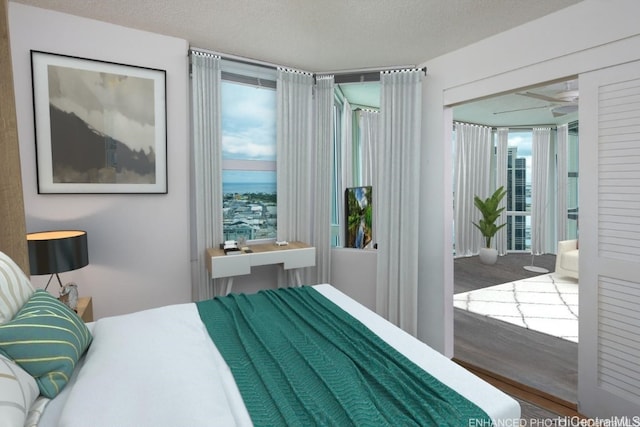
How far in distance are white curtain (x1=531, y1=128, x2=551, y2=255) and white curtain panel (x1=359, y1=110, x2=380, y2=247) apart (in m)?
4.58

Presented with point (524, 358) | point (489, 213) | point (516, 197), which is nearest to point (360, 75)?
point (524, 358)

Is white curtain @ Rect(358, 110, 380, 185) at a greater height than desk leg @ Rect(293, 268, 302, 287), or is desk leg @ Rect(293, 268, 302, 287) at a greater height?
white curtain @ Rect(358, 110, 380, 185)

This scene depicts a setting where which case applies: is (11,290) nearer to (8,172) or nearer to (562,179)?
(8,172)

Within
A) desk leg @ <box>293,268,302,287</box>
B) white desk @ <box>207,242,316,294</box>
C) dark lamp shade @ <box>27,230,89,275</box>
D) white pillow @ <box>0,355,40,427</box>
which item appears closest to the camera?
white pillow @ <box>0,355,40,427</box>

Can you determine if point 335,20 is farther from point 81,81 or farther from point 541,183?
point 541,183

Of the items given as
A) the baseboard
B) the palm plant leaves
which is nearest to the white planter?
the palm plant leaves

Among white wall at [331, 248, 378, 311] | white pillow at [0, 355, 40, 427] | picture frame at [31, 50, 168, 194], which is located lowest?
white wall at [331, 248, 378, 311]

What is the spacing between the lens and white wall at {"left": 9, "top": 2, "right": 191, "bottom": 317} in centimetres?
221

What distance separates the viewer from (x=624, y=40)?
72.5 inches

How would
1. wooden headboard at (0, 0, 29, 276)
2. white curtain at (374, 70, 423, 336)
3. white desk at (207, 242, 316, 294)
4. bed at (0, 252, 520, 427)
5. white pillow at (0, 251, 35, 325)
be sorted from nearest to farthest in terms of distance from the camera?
bed at (0, 252, 520, 427) → white pillow at (0, 251, 35, 325) → wooden headboard at (0, 0, 29, 276) → white desk at (207, 242, 316, 294) → white curtain at (374, 70, 423, 336)

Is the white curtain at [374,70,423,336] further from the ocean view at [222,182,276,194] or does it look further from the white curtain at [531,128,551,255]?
the white curtain at [531,128,551,255]

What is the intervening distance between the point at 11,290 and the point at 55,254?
76 cm

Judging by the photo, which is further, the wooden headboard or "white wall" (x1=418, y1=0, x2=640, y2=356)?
"white wall" (x1=418, y1=0, x2=640, y2=356)

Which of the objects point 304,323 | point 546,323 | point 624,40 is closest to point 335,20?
point 624,40
